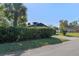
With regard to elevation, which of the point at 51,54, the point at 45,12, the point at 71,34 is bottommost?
the point at 51,54

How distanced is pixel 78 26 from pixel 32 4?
4.78ft

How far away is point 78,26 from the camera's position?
7.91 metres

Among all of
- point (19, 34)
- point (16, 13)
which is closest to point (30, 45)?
point (16, 13)

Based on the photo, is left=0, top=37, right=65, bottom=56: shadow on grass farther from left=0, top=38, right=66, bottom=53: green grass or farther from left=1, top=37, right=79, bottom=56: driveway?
left=1, top=37, right=79, bottom=56: driveway

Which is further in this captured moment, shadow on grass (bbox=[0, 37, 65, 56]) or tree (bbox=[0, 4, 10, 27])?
tree (bbox=[0, 4, 10, 27])

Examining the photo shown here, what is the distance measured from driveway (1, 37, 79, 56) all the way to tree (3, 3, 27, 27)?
987 millimetres

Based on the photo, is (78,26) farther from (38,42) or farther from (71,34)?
(38,42)

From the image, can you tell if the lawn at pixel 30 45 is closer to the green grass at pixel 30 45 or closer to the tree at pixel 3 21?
the green grass at pixel 30 45

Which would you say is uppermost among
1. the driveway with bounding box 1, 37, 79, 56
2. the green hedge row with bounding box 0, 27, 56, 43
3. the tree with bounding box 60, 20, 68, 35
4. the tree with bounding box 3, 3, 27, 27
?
the tree with bounding box 3, 3, 27, 27

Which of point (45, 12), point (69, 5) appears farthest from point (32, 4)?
point (69, 5)

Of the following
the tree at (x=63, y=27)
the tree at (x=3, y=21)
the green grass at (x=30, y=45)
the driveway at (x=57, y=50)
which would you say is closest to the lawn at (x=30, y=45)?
the green grass at (x=30, y=45)

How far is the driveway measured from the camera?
7.65 m

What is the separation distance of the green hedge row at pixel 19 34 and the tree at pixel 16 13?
1.10 m

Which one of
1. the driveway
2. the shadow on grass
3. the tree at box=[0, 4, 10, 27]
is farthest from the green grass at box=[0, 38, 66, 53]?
the tree at box=[0, 4, 10, 27]
